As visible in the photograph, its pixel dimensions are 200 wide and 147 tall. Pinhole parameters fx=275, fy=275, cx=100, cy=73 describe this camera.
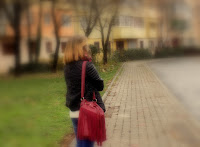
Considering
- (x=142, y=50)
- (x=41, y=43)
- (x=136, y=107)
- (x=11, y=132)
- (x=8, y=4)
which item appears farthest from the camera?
(x=136, y=107)

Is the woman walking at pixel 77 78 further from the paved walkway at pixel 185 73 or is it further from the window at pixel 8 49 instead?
the window at pixel 8 49

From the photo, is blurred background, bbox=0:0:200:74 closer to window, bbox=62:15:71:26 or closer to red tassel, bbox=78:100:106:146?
window, bbox=62:15:71:26

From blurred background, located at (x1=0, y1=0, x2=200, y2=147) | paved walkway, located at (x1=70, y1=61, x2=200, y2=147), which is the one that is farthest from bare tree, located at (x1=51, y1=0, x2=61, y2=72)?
paved walkway, located at (x1=70, y1=61, x2=200, y2=147)

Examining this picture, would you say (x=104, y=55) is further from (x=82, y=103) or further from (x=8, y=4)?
(x=8, y=4)

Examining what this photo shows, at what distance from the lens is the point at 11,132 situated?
0.73 metres

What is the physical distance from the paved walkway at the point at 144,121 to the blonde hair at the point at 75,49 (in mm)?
299

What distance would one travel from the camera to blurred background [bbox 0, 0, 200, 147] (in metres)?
0.49

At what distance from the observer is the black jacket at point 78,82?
179cm

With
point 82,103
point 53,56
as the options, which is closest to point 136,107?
point 82,103

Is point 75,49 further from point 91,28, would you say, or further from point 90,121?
point 90,121

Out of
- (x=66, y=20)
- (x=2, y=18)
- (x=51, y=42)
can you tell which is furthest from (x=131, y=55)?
(x=2, y=18)

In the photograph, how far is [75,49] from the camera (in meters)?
1.70

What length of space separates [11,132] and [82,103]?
109cm

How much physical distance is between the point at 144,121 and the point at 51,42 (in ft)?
11.7
